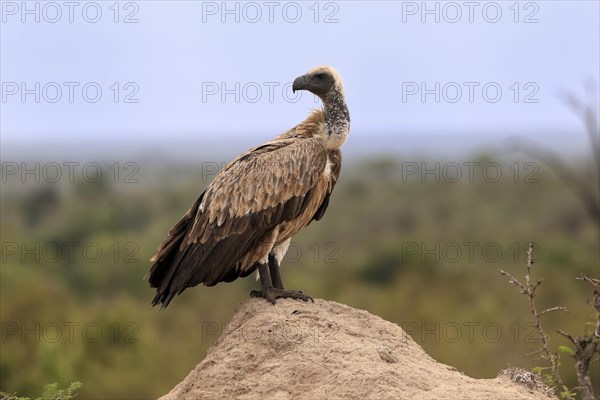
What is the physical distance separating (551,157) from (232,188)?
4.38 m

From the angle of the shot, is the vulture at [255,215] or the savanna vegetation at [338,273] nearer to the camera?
the vulture at [255,215]

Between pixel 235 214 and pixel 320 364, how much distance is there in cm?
173

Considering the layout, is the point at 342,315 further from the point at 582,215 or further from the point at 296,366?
the point at 582,215

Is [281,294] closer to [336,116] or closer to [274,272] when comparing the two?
[274,272]

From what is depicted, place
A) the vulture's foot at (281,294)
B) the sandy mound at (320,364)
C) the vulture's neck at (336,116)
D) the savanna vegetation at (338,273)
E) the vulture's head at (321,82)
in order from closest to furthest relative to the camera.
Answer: the sandy mound at (320,364)
the vulture's foot at (281,294)
the vulture's neck at (336,116)
the vulture's head at (321,82)
the savanna vegetation at (338,273)

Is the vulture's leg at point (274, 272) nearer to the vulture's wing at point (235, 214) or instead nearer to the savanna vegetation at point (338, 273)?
the vulture's wing at point (235, 214)

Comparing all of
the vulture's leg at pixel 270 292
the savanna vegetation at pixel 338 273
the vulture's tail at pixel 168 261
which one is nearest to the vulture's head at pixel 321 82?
the vulture's tail at pixel 168 261

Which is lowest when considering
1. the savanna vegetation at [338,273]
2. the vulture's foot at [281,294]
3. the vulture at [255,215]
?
the savanna vegetation at [338,273]

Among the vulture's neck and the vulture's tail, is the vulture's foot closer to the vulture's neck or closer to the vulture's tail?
the vulture's tail

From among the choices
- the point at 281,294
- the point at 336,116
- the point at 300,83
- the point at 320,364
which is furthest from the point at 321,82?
the point at 320,364

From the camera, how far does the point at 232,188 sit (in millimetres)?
9445

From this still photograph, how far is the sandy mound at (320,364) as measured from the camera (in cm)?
785

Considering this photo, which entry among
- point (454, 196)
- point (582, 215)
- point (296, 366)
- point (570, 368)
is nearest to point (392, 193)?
point (454, 196)

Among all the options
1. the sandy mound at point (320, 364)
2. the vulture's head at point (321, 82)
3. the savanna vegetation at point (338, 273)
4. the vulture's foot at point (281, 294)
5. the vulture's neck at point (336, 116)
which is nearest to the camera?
the sandy mound at point (320, 364)
